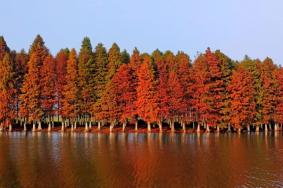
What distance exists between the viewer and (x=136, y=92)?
88.8 metres

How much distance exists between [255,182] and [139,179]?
8.02 meters

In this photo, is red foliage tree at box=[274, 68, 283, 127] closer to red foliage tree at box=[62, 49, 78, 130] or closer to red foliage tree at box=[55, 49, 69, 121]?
red foliage tree at box=[62, 49, 78, 130]

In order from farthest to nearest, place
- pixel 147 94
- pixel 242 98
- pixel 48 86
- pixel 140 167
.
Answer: pixel 48 86, pixel 147 94, pixel 242 98, pixel 140 167

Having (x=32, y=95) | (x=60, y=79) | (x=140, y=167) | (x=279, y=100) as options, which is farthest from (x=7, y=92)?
(x=140, y=167)

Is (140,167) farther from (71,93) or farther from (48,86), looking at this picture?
(48,86)

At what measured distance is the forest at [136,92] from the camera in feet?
278

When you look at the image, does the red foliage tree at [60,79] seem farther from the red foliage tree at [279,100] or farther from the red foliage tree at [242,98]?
the red foliage tree at [279,100]

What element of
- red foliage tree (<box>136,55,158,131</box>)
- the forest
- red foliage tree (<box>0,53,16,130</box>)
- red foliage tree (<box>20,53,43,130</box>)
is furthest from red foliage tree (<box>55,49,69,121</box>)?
red foliage tree (<box>136,55,158,131</box>)

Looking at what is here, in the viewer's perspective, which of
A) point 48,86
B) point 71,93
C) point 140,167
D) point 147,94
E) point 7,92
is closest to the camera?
point 140,167

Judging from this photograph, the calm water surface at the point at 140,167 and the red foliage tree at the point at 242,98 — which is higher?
the red foliage tree at the point at 242,98

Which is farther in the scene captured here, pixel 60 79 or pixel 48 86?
pixel 60 79

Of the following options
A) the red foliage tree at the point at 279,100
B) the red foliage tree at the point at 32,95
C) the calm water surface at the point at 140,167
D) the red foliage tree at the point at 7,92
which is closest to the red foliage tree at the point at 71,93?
the red foliage tree at the point at 32,95

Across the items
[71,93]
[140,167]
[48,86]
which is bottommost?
[140,167]

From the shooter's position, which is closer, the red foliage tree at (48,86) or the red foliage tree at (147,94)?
the red foliage tree at (147,94)
